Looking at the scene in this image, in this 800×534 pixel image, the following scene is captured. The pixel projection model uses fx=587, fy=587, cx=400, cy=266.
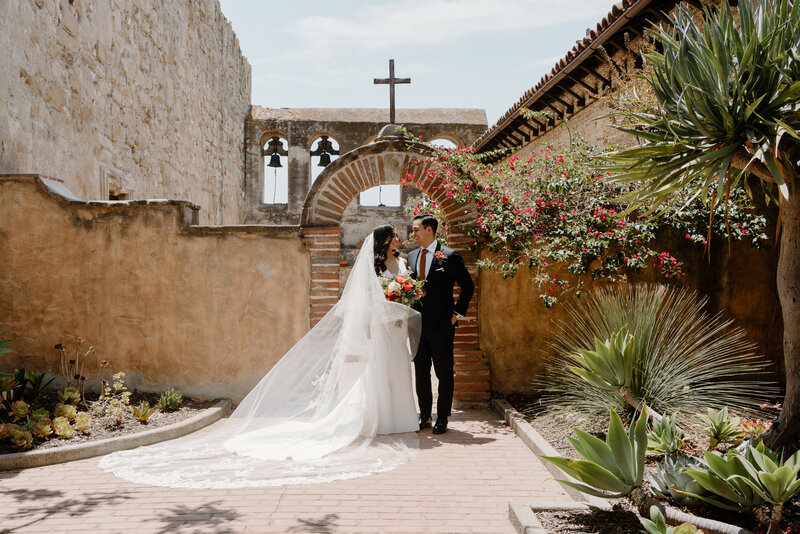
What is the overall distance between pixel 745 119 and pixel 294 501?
377 centimetres

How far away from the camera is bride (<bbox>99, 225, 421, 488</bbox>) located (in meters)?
4.73

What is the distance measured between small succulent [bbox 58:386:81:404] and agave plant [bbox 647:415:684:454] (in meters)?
5.42

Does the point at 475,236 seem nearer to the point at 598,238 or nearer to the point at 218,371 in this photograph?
the point at 598,238

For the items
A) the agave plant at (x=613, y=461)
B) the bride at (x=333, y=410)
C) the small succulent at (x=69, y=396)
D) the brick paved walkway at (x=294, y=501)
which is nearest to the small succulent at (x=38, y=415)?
the small succulent at (x=69, y=396)

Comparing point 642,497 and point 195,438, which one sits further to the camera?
point 195,438

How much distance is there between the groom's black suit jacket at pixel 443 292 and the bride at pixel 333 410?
17cm

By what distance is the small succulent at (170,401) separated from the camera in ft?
20.7

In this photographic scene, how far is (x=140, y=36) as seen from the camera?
9859 millimetres

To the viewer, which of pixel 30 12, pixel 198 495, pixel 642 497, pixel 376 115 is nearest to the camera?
pixel 642 497

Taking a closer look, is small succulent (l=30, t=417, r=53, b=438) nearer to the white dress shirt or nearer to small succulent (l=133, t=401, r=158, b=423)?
small succulent (l=133, t=401, r=158, b=423)

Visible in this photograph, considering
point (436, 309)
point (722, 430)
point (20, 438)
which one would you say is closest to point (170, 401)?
point (20, 438)

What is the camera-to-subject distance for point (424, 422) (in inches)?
238

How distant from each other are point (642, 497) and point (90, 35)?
28.6 ft

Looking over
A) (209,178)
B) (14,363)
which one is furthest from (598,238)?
(209,178)
